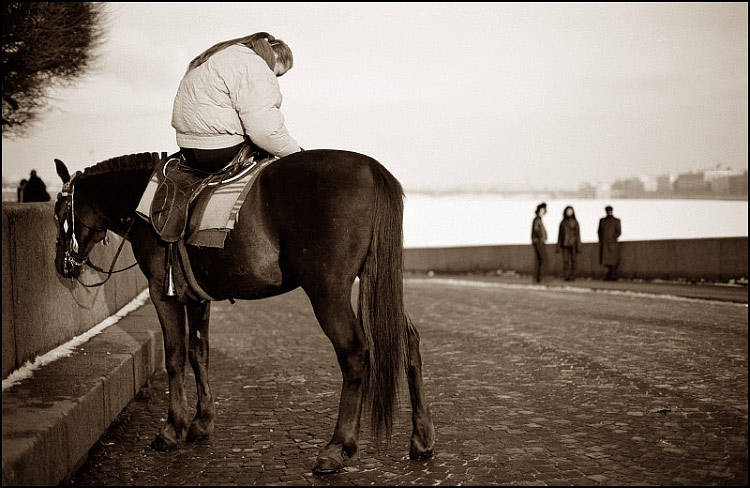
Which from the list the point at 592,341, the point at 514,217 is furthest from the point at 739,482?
the point at 514,217

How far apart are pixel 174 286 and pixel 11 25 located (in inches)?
740

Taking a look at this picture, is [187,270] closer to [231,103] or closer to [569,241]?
[231,103]

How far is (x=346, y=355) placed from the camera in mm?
4695

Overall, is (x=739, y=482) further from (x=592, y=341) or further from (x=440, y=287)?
(x=440, y=287)

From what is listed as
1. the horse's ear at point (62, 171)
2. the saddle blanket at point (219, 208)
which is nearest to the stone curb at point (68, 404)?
the saddle blanket at point (219, 208)

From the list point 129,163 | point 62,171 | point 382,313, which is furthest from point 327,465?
point 62,171

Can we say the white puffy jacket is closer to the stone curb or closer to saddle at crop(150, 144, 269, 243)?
saddle at crop(150, 144, 269, 243)

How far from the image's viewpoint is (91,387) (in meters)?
5.15

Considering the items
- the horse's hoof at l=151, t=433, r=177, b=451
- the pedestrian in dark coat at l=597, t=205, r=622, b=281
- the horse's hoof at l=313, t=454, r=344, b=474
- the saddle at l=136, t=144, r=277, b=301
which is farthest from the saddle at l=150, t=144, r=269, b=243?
the pedestrian in dark coat at l=597, t=205, r=622, b=281

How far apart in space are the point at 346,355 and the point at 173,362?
1.29 metres

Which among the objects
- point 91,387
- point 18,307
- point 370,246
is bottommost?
point 91,387

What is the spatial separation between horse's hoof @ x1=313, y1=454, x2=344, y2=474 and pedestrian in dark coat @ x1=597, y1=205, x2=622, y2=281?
1562cm

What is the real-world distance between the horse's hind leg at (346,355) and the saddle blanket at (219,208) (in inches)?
25.8

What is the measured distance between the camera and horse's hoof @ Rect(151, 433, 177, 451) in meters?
5.15
